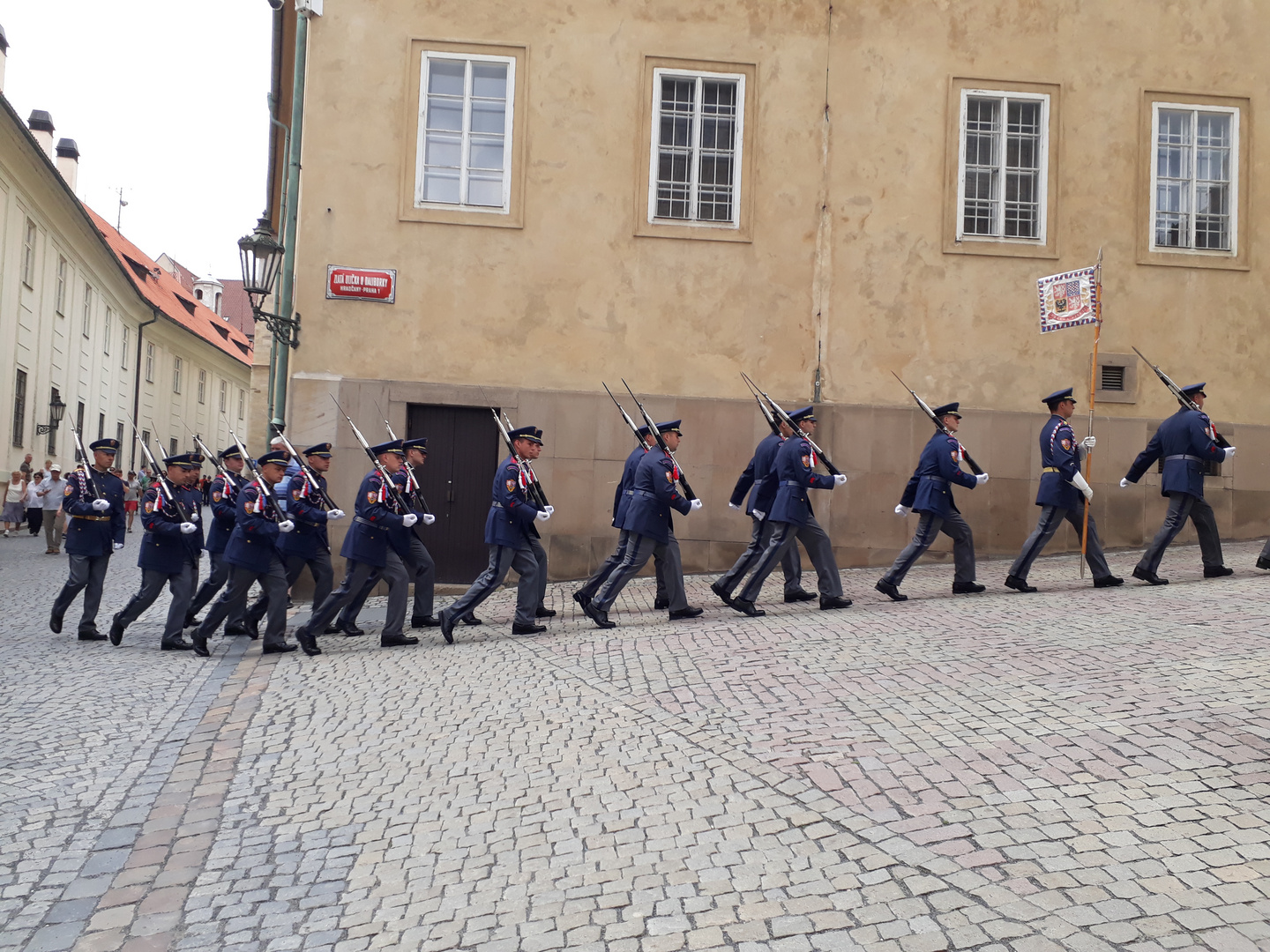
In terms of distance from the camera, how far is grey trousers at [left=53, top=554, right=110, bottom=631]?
10727 mm

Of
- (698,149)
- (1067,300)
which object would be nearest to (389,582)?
(698,149)

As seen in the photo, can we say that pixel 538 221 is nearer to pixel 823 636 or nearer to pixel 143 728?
pixel 823 636

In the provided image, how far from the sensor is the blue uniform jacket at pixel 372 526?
10.1m

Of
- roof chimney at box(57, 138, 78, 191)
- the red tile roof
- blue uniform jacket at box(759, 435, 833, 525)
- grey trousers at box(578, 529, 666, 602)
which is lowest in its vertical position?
grey trousers at box(578, 529, 666, 602)

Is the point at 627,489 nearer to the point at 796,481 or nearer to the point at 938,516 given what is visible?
the point at 796,481

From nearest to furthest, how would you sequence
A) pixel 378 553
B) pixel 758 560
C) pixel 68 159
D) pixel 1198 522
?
1. pixel 378 553
2. pixel 758 560
3. pixel 1198 522
4. pixel 68 159

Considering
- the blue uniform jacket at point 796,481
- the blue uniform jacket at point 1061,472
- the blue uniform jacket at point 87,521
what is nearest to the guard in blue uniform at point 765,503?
the blue uniform jacket at point 796,481

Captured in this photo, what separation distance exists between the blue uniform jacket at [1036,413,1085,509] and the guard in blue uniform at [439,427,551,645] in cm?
475

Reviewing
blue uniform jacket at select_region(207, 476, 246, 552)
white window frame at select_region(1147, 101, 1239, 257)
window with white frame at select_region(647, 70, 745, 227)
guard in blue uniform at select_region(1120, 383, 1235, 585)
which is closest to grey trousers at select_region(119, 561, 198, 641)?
blue uniform jacket at select_region(207, 476, 246, 552)

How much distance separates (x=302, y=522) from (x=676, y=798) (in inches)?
255

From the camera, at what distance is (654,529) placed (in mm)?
10656

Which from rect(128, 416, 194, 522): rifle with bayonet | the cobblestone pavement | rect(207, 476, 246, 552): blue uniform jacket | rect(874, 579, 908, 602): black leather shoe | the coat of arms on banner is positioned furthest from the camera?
the coat of arms on banner

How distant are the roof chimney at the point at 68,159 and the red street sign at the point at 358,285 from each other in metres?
31.7

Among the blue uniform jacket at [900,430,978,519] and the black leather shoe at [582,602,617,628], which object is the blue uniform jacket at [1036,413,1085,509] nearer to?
the blue uniform jacket at [900,430,978,519]
